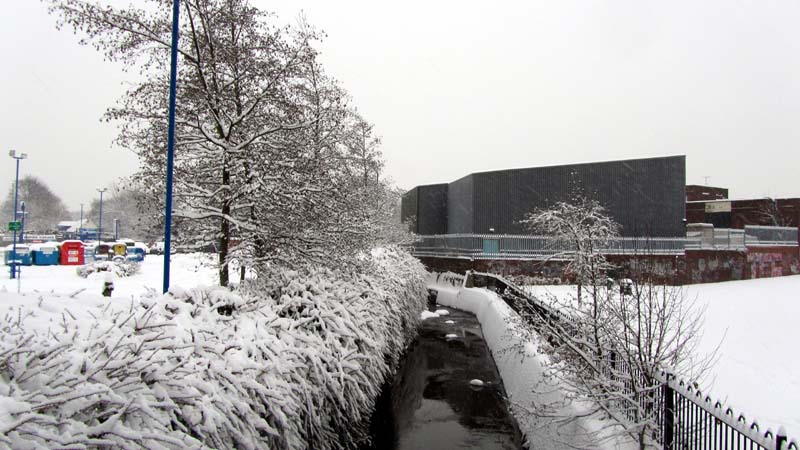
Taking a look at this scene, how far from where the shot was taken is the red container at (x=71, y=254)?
29620 millimetres

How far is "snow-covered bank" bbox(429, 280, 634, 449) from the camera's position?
5441 millimetres

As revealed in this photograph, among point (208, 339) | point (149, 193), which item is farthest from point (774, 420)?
point (149, 193)

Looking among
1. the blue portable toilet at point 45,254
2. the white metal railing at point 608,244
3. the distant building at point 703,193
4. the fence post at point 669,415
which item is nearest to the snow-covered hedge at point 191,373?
the fence post at point 669,415

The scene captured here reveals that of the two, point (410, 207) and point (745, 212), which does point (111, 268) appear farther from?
point (745, 212)

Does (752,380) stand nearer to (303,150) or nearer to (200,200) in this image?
(303,150)

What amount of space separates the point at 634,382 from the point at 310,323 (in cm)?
413

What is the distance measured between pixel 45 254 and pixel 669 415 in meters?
35.0

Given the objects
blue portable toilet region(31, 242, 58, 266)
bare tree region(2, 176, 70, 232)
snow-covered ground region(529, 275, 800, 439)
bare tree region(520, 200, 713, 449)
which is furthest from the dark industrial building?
bare tree region(2, 176, 70, 232)

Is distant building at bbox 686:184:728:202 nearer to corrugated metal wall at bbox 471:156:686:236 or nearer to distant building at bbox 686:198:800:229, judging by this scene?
distant building at bbox 686:198:800:229

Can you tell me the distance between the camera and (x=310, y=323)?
6.62 metres

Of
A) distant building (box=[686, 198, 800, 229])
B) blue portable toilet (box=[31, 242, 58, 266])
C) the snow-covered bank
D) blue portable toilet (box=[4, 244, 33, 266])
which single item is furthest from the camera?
distant building (box=[686, 198, 800, 229])

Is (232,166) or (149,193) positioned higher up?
(232,166)

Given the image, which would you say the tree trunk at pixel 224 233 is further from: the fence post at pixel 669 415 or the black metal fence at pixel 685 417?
the fence post at pixel 669 415

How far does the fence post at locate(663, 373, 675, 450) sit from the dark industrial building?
20.2 m
